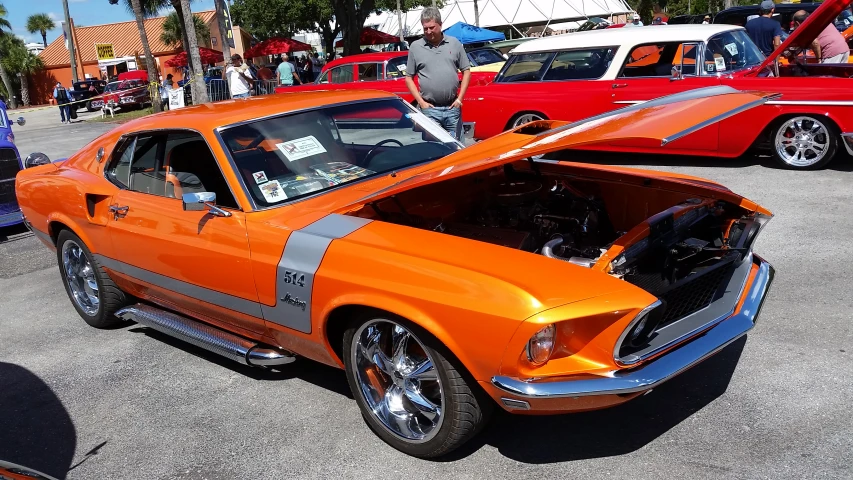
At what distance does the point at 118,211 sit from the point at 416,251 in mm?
2238

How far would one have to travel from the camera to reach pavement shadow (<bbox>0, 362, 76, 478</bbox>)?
3.44m

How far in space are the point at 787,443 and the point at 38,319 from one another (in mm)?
5001

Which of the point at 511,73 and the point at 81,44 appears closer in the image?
the point at 511,73

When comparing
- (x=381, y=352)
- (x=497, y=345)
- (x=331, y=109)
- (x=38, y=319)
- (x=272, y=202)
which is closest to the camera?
(x=497, y=345)

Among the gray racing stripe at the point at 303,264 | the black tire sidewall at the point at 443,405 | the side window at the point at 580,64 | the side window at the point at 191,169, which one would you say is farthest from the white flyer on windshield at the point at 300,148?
the side window at the point at 580,64

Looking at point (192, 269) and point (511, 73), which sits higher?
point (511, 73)

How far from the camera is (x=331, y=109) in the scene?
4305 mm

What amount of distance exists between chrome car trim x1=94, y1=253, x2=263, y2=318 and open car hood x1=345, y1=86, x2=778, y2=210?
719 millimetres

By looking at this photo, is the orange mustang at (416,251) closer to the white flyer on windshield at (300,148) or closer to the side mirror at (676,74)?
the white flyer on windshield at (300,148)

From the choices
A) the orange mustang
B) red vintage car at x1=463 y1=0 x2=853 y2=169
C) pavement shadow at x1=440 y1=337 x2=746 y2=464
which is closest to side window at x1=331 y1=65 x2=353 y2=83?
red vintage car at x1=463 y1=0 x2=853 y2=169

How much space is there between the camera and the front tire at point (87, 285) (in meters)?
4.74

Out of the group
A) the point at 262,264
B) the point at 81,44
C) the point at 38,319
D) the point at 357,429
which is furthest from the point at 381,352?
the point at 81,44

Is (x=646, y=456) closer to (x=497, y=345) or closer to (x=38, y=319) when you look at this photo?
(x=497, y=345)

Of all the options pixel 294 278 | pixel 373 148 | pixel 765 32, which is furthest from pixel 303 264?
pixel 765 32
